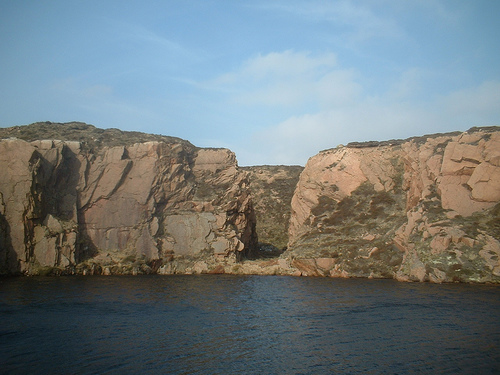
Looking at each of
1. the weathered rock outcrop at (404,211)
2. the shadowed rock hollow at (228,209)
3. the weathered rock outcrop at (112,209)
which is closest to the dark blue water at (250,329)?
the weathered rock outcrop at (404,211)

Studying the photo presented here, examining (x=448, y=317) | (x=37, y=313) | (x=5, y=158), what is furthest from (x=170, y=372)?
(x=5, y=158)

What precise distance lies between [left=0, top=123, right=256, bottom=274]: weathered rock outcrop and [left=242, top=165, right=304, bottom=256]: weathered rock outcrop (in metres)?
13.5

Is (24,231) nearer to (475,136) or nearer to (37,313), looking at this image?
(37,313)

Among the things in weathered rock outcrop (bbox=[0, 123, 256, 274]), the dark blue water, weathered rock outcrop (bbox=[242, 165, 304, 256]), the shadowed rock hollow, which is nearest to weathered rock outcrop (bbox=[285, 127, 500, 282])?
the shadowed rock hollow

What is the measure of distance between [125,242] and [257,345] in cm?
2997

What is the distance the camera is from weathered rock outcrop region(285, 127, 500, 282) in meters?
33.1

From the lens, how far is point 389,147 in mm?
50875

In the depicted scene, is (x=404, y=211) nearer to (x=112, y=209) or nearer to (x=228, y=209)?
(x=228, y=209)

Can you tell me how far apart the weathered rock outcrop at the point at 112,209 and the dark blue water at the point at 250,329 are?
26.9 ft

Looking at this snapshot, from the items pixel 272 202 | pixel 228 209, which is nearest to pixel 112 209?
pixel 228 209

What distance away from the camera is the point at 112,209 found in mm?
45562

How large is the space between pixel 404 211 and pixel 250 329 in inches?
1078

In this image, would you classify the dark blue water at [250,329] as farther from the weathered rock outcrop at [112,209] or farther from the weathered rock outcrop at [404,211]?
the weathered rock outcrop at [112,209]

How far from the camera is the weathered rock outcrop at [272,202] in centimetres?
6631
